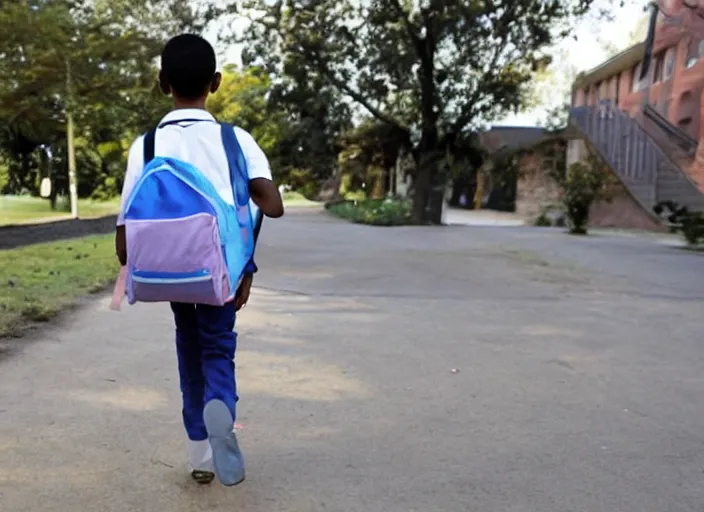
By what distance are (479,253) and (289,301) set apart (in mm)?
5820

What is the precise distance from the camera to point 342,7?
21.6 meters

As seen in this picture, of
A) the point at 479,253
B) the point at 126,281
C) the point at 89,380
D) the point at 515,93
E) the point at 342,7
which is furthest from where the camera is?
the point at 515,93

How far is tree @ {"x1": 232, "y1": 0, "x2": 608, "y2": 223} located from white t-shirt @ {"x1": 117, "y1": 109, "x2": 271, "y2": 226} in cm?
1797

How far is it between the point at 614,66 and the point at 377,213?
552 inches

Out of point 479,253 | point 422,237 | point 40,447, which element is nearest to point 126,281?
point 40,447

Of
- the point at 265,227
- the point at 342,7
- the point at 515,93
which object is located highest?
the point at 342,7

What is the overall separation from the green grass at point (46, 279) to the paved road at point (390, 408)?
32 centimetres

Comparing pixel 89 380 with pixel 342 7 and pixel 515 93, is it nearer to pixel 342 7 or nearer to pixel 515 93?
pixel 342 7

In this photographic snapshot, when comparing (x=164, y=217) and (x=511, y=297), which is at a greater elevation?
(x=164, y=217)

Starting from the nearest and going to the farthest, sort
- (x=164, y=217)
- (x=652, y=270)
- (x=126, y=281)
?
1. (x=164, y=217)
2. (x=126, y=281)
3. (x=652, y=270)

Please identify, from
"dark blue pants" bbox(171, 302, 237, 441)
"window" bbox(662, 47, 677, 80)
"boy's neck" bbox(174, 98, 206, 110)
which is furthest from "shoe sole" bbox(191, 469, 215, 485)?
"window" bbox(662, 47, 677, 80)

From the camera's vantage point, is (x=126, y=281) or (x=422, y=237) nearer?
(x=126, y=281)

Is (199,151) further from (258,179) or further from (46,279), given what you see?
(46,279)

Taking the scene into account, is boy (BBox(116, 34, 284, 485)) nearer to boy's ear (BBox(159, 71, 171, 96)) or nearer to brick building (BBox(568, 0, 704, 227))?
boy's ear (BBox(159, 71, 171, 96))
